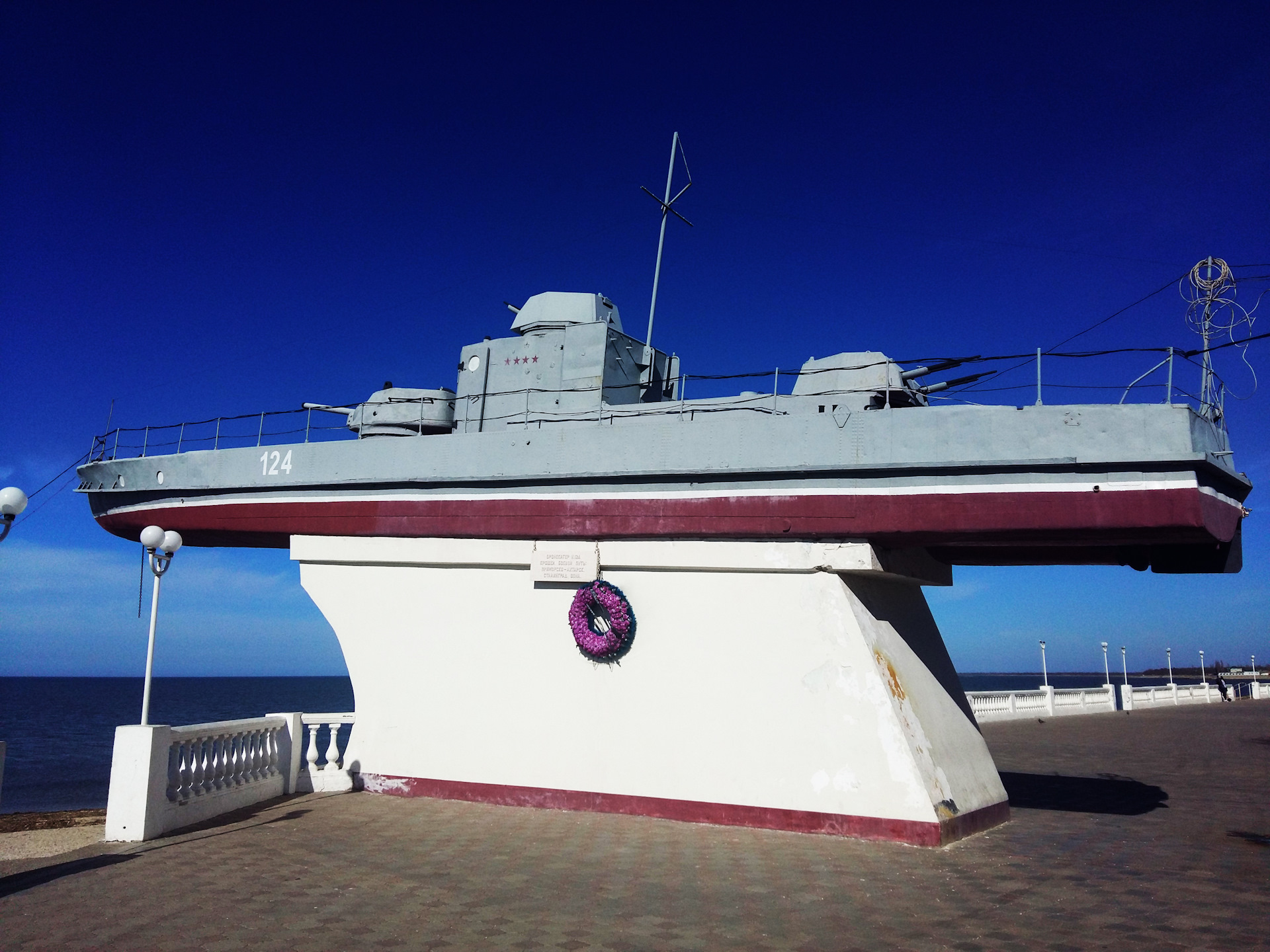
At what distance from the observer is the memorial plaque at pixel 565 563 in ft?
39.4

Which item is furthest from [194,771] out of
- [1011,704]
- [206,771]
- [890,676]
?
[1011,704]

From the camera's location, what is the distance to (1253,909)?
25.0 feet

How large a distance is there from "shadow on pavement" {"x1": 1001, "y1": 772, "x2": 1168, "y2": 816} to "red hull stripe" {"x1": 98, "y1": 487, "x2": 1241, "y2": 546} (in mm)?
4413

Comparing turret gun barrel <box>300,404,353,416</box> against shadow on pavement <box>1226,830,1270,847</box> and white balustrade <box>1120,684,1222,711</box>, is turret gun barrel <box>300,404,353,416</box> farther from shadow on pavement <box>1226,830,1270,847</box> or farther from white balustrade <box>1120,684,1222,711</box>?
white balustrade <box>1120,684,1222,711</box>

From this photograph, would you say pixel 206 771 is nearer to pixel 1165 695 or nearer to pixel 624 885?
pixel 624 885

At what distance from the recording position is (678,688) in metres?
11.3

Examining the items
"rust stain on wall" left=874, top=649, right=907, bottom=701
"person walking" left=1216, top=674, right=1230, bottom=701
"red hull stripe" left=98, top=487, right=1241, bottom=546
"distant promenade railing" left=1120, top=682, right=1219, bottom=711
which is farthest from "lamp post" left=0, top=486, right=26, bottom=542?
"person walking" left=1216, top=674, right=1230, bottom=701

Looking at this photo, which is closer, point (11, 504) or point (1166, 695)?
point (11, 504)

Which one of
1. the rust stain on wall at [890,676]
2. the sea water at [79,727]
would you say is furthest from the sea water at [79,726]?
the rust stain on wall at [890,676]

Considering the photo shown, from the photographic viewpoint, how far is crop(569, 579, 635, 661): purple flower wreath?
1160cm

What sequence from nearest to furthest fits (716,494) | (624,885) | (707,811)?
(624,885), (707,811), (716,494)

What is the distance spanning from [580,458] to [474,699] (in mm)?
3671

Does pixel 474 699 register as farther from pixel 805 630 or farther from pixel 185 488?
pixel 185 488

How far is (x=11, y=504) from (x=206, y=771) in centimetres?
447
